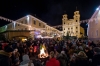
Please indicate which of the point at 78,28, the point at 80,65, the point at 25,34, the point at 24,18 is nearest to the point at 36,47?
the point at 80,65

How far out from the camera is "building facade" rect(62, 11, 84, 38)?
73938 mm

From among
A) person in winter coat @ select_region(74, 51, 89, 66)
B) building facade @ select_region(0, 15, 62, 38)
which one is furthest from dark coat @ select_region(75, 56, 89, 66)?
building facade @ select_region(0, 15, 62, 38)

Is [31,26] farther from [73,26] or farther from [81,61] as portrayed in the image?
[73,26]

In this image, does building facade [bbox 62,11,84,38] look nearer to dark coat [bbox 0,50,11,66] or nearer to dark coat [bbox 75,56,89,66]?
dark coat [bbox 75,56,89,66]

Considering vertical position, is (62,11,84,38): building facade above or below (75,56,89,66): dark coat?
above

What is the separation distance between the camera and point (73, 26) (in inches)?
3031

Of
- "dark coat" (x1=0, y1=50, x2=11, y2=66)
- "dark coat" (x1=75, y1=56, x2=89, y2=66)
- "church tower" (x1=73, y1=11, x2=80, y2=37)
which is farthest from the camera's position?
"church tower" (x1=73, y1=11, x2=80, y2=37)

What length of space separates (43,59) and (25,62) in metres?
5.88

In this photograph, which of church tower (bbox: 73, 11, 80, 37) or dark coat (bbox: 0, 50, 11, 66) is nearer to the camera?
dark coat (bbox: 0, 50, 11, 66)

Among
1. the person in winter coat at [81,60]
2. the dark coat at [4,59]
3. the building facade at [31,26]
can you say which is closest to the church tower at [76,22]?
the building facade at [31,26]

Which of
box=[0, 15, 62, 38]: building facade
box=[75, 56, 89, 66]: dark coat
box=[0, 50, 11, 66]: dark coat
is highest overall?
box=[0, 15, 62, 38]: building facade

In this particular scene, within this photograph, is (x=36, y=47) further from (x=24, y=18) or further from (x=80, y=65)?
(x=24, y=18)

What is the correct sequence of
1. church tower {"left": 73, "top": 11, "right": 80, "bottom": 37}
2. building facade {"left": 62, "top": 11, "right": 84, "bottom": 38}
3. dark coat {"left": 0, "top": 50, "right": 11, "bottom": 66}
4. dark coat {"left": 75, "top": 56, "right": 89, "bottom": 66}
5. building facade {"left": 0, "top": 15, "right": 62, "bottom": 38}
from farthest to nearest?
building facade {"left": 62, "top": 11, "right": 84, "bottom": 38}, church tower {"left": 73, "top": 11, "right": 80, "bottom": 37}, building facade {"left": 0, "top": 15, "right": 62, "bottom": 38}, dark coat {"left": 75, "top": 56, "right": 89, "bottom": 66}, dark coat {"left": 0, "top": 50, "right": 11, "bottom": 66}

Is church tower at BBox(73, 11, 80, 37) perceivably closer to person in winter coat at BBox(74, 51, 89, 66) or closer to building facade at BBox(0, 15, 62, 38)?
building facade at BBox(0, 15, 62, 38)
